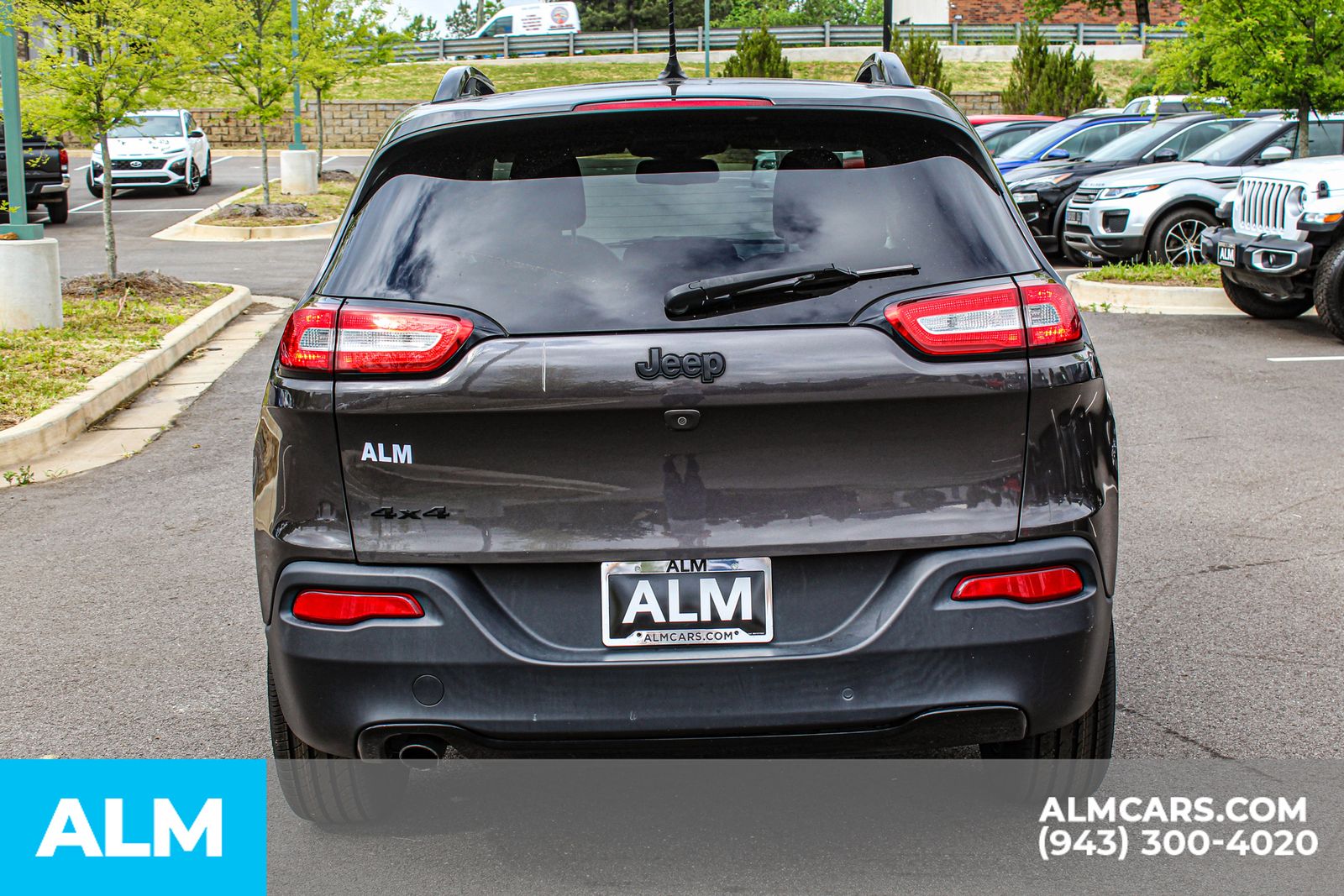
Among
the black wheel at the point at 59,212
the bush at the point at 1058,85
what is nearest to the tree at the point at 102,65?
the black wheel at the point at 59,212

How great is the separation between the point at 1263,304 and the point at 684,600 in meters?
11.3

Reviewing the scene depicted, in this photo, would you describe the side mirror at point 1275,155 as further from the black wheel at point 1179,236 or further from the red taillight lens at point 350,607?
the red taillight lens at point 350,607

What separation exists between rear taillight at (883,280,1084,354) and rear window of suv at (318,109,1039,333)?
6 centimetres


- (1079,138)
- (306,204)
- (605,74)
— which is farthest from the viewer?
(605,74)

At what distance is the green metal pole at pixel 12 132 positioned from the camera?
38.3 feet

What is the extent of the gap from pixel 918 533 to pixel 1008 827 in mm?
1055

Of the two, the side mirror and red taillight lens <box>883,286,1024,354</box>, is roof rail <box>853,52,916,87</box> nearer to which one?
red taillight lens <box>883,286,1024,354</box>

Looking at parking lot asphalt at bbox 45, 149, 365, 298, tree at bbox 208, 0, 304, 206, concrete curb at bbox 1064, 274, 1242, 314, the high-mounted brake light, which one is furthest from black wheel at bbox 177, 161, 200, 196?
the high-mounted brake light

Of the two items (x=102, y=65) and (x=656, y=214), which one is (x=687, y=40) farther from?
(x=656, y=214)

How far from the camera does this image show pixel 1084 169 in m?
18.5

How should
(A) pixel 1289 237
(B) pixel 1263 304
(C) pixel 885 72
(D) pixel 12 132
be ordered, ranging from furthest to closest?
1. (B) pixel 1263 304
2. (D) pixel 12 132
3. (A) pixel 1289 237
4. (C) pixel 885 72

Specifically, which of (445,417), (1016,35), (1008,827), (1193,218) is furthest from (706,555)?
(1016,35)

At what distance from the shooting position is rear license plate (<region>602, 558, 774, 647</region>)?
9.74ft

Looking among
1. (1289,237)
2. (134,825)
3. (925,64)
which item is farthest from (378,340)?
(925,64)
